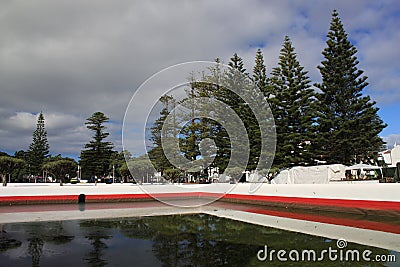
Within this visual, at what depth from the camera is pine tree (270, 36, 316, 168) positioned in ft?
59.7

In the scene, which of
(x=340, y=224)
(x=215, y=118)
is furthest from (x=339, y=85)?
(x=340, y=224)

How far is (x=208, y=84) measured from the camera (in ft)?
68.5

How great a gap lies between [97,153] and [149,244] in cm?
2724

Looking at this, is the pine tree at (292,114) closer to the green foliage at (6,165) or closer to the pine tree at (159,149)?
the pine tree at (159,149)

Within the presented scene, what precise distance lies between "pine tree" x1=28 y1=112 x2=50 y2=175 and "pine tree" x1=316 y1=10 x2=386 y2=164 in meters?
25.1

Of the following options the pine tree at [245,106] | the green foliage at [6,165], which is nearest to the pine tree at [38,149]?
the green foliage at [6,165]

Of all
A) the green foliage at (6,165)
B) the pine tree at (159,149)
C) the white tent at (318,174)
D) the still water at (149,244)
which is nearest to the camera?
the still water at (149,244)

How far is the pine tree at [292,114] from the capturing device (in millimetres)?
18188

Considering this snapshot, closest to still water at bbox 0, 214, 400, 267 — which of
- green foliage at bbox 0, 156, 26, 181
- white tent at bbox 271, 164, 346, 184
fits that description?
white tent at bbox 271, 164, 346, 184

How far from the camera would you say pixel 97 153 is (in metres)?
31.5

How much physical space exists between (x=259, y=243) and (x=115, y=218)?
4.92 meters

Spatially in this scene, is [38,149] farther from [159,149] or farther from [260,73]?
[260,73]

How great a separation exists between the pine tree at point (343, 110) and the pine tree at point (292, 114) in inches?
28.0

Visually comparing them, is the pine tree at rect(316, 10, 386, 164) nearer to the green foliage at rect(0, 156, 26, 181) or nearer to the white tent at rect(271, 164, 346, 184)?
the white tent at rect(271, 164, 346, 184)
